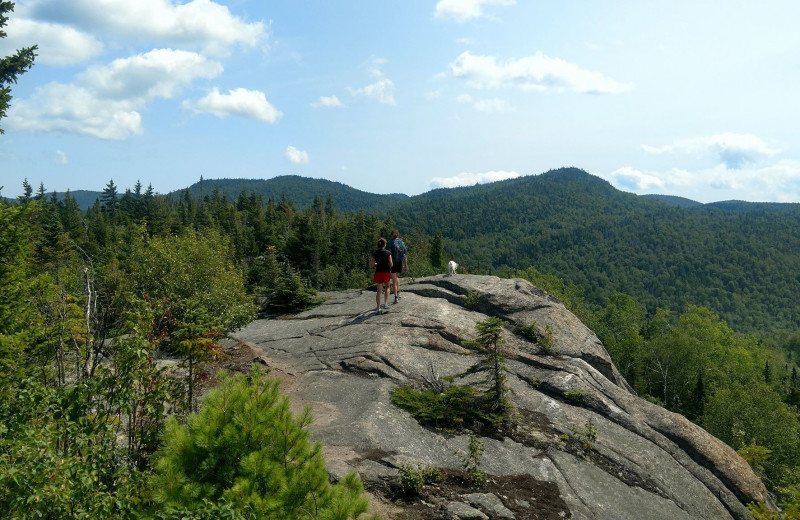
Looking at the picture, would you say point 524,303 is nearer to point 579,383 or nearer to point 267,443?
point 579,383

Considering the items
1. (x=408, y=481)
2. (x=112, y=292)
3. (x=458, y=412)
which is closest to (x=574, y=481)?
(x=458, y=412)

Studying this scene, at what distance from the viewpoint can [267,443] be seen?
4508 millimetres

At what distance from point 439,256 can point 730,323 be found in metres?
124

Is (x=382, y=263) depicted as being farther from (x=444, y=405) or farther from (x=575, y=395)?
(x=575, y=395)

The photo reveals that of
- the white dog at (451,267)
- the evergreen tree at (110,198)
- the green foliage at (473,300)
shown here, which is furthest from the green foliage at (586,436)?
the evergreen tree at (110,198)

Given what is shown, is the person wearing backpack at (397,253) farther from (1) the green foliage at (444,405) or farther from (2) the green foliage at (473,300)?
(1) the green foliage at (444,405)

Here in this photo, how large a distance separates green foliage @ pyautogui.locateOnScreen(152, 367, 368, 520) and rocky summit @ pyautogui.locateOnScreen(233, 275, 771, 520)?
7.38ft

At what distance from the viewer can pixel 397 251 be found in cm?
1416

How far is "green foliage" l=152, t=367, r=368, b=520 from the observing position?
411cm

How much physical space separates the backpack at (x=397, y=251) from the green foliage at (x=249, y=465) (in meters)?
9.64

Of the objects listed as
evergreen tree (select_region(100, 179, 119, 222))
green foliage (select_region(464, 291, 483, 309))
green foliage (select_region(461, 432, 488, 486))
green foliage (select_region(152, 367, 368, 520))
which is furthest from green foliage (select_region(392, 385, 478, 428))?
evergreen tree (select_region(100, 179, 119, 222))

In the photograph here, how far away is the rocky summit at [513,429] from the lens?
7.16 m

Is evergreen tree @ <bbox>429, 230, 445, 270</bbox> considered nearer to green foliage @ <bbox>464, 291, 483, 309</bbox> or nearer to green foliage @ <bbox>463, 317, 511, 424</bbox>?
green foliage @ <bbox>464, 291, 483, 309</bbox>

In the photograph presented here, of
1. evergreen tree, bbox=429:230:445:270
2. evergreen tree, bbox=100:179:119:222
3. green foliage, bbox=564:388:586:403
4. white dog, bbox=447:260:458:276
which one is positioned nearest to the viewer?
green foliage, bbox=564:388:586:403
